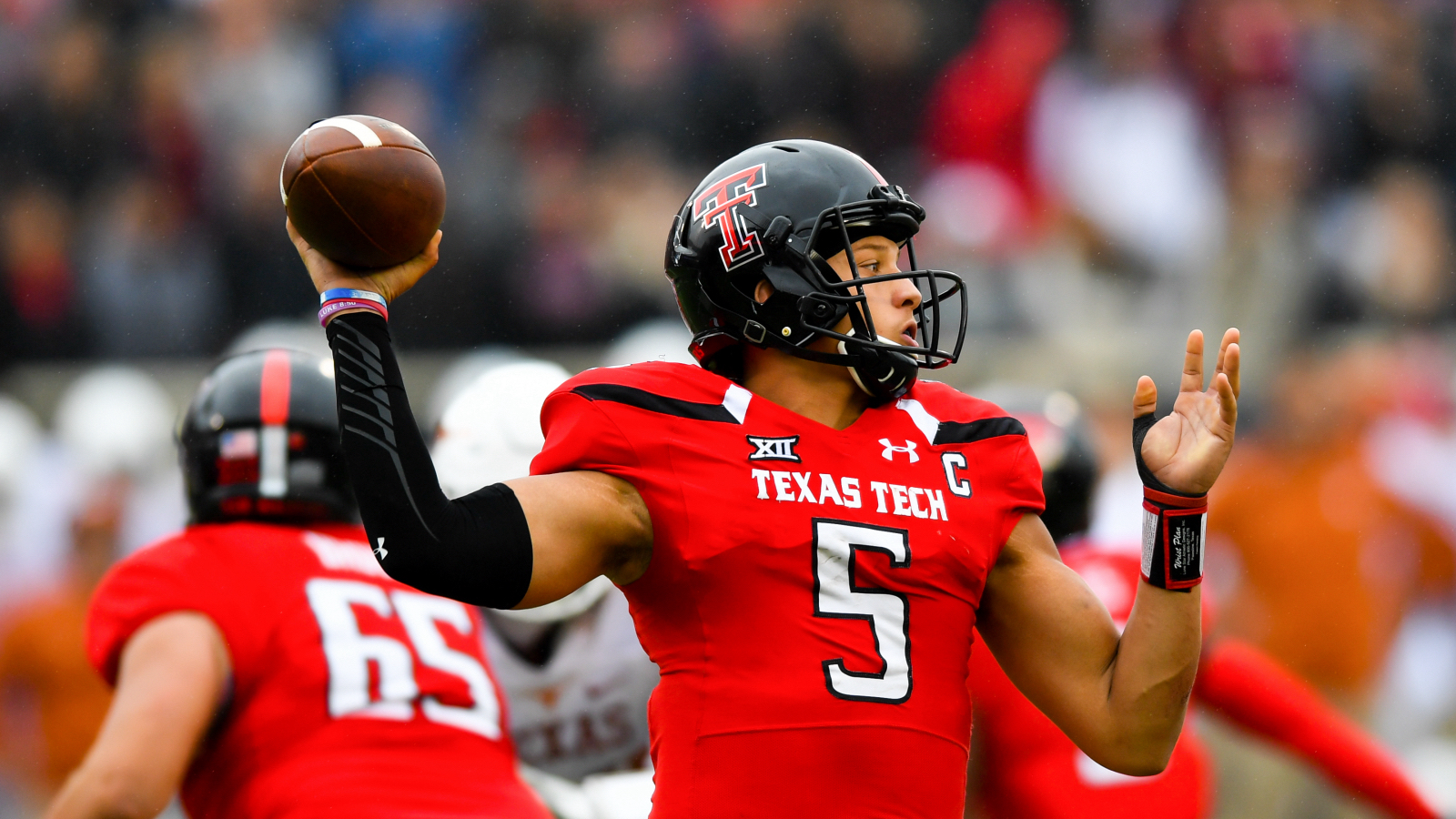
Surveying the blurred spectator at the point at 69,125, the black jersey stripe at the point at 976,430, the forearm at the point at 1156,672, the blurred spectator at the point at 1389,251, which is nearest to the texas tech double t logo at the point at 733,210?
the black jersey stripe at the point at 976,430

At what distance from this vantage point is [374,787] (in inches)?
143

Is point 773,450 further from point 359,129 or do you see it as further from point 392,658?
point 392,658

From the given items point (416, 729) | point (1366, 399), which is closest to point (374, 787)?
point (416, 729)

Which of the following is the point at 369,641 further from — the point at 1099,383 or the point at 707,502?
the point at 1099,383

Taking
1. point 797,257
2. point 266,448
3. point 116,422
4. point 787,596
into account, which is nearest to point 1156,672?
point 787,596

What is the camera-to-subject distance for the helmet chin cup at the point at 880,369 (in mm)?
2918

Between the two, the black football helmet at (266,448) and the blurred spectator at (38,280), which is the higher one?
the black football helmet at (266,448)

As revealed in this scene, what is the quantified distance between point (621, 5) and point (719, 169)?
883cm

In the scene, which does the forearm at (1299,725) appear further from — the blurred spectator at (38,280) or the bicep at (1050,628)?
the blurred spectator at (38,280)

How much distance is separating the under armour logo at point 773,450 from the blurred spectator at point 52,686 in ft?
21.0

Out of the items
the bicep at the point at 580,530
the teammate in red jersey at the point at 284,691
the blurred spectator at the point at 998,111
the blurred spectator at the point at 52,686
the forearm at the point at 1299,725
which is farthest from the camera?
the blurred spectator at the point at 998,111

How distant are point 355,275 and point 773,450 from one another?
751 millimetres

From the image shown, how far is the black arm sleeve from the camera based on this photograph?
2.52 metres

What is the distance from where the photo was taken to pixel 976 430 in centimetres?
302
